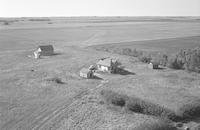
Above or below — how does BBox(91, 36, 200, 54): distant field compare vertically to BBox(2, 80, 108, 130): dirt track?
above

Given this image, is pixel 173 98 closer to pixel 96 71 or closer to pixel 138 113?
pixel 138 113

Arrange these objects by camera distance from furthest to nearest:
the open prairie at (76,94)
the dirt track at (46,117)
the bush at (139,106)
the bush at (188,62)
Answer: the bush at (188,62)
the bush at (139,106)
the open prairie at (76,94)
the dirt track at (46,117)

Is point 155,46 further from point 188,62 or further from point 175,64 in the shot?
point 188,62

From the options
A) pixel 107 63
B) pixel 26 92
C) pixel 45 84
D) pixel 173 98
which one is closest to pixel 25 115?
pixel 26 92

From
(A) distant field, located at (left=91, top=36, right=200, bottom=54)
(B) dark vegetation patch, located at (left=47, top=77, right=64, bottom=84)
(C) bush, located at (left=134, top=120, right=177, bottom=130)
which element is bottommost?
(C) bush, located at (left=134, top=120, right=177, bottom=130)

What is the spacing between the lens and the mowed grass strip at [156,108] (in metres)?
22.9

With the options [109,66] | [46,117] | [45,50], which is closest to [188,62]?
[109,66]

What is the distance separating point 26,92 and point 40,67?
15.0m

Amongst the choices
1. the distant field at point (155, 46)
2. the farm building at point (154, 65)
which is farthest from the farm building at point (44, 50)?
the farm building at point (154, 65)

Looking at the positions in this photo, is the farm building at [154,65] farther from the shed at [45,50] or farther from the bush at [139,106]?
the shed at [45,50]

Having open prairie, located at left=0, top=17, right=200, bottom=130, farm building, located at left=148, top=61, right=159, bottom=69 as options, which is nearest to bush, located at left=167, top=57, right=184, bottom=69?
open prairie, located at left=0, top=17, right=200, bottom=130

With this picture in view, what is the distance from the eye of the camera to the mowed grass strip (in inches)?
900

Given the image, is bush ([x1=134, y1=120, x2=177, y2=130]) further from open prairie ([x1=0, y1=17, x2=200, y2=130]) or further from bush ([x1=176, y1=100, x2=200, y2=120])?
bush ([x1=176, y1=100, x2=200, y2=120])

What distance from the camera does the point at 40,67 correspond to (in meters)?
44.8
